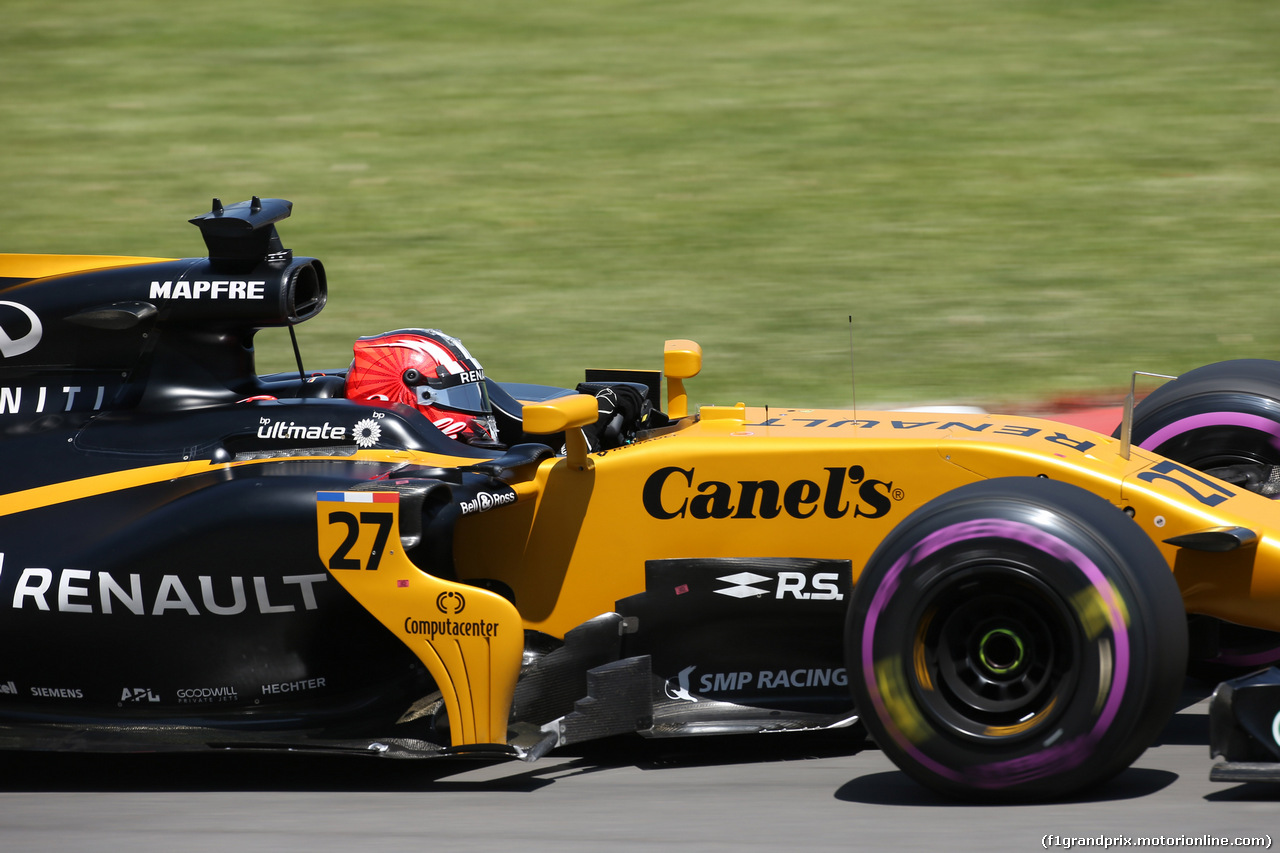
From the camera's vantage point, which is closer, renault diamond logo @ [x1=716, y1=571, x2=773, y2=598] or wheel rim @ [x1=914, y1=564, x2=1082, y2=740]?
wheel rim @ [x1=914, y1=564, x2=1082, y2=740]

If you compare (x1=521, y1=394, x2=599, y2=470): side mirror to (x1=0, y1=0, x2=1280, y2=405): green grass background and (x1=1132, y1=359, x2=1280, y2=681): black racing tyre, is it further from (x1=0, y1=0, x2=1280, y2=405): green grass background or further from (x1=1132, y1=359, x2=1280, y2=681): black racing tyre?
(x1=0, y1=0, x2=1280, y2=405): green grass background

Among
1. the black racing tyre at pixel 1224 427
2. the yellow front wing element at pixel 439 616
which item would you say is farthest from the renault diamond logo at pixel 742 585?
the black racing tyre at pixel 1224 427

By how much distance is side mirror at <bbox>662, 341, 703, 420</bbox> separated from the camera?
18.3ft

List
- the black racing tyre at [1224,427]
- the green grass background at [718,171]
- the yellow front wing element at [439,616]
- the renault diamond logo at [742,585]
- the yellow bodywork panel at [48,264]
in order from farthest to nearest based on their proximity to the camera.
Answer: the green grass background at [718,171], the black racing tyre at [1224,427], the yellow bodywork panel at [48,264], the renault diamond logo at [742,585], the yellow front wing element at [439,616]

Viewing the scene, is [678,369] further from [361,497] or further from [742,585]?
[361,497]

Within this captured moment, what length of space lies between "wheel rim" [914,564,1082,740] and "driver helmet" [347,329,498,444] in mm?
1977

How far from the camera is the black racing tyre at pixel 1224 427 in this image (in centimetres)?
551

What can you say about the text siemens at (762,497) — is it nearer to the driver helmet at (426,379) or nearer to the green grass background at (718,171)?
the driver helmet at (426,379)

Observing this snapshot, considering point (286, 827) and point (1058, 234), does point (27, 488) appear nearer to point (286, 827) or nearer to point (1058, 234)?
point (286, 827)

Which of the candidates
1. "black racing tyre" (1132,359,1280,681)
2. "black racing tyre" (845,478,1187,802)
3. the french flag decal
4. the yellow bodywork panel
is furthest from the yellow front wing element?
"black racing tyre" (1132,359,1280,681)

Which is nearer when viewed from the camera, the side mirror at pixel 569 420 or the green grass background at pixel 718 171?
the side mirror at pixel 569 420

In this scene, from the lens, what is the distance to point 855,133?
1480 cm

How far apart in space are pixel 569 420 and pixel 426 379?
981 mm

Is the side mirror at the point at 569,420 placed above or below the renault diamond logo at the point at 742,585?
above
